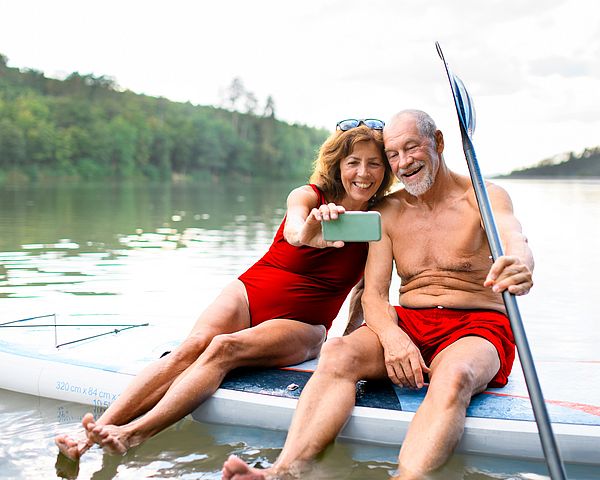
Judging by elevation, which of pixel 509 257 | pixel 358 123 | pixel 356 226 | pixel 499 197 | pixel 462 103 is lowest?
pixel 509 257

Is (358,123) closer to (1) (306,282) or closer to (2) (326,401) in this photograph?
(1) (306,282)

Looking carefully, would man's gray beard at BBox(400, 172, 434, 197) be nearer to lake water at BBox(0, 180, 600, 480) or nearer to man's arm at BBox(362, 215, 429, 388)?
man's arm at BBox(362, 215, 429, 388)

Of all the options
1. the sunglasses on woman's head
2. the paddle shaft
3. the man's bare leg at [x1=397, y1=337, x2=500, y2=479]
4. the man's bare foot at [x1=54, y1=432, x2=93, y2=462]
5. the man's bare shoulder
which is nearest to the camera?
the paddle shaft


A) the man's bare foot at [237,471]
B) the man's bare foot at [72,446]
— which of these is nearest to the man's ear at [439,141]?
the man's bare foot at [237,471]

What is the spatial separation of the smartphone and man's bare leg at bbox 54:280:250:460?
989mm

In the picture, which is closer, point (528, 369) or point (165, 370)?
point (528, 369)

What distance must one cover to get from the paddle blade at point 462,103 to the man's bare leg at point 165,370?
4.55 ft

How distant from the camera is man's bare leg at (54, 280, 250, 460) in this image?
319 centimetres

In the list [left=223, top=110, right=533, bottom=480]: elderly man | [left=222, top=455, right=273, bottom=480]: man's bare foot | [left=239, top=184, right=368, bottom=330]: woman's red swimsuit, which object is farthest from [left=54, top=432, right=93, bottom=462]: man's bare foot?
[left=239, top=184, right=368, bottom=330]: woman's red swimsuit

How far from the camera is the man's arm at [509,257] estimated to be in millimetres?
2938

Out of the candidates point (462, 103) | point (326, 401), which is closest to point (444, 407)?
point (326, 401)

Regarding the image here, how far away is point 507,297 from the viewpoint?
9.61 feet

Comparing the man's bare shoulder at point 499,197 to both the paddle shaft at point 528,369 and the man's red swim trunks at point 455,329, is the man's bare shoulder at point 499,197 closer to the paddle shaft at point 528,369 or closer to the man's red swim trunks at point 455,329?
the paddle shaft at point 528,369

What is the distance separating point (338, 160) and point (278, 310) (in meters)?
0.81
